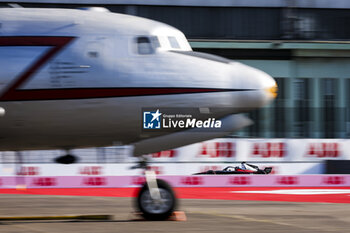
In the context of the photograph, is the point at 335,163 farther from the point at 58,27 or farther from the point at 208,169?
the point at 58,27

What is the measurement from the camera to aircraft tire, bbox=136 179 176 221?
33.7 feet

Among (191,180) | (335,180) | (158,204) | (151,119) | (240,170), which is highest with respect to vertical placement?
(151,119)

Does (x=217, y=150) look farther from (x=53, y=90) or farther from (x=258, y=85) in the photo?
(x=53, y=90)

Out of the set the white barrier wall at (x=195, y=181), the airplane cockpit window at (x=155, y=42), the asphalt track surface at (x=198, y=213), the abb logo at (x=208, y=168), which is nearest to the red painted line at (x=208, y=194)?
the asphalt track surface at (x=198, y=213)

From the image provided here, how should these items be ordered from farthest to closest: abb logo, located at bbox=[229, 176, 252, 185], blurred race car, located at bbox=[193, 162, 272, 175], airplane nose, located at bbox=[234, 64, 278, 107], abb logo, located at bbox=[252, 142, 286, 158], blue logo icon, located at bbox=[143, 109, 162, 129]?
abb logo, located at bbox=[252, 142, 286, 158] → blurred race car, located at bbox=[193, 162, 272, 175] → abb logo, located at bbox=[229, 176, 252, 185] → blue logo icon, located at bbox=[143, 109, 162, 129] → airplane nose, located at bbox=[234, 64, 278, 107]

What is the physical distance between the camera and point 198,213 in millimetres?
12031

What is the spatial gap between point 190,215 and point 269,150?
9769 millimetres

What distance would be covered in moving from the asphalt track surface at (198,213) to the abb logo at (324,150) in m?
4.00

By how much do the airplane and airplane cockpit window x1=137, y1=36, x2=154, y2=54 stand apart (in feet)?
0.05

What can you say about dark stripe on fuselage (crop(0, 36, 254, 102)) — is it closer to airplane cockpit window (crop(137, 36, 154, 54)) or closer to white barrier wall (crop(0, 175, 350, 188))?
airplane cockpit window (crop(137, 36, 154, 54))

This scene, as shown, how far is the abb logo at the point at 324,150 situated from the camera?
68.8 feet

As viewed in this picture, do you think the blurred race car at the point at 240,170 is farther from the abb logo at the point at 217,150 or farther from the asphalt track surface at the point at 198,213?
the asphalt track surface at the point at 198,213

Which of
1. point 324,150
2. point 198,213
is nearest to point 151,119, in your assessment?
point 198,213

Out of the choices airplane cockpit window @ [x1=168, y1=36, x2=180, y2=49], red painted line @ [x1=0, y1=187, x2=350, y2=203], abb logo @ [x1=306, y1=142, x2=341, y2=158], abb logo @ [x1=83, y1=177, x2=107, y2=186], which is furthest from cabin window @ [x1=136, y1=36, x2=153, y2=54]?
abb logo @ [x1=306, y1=142, x2=341, y2=158]
